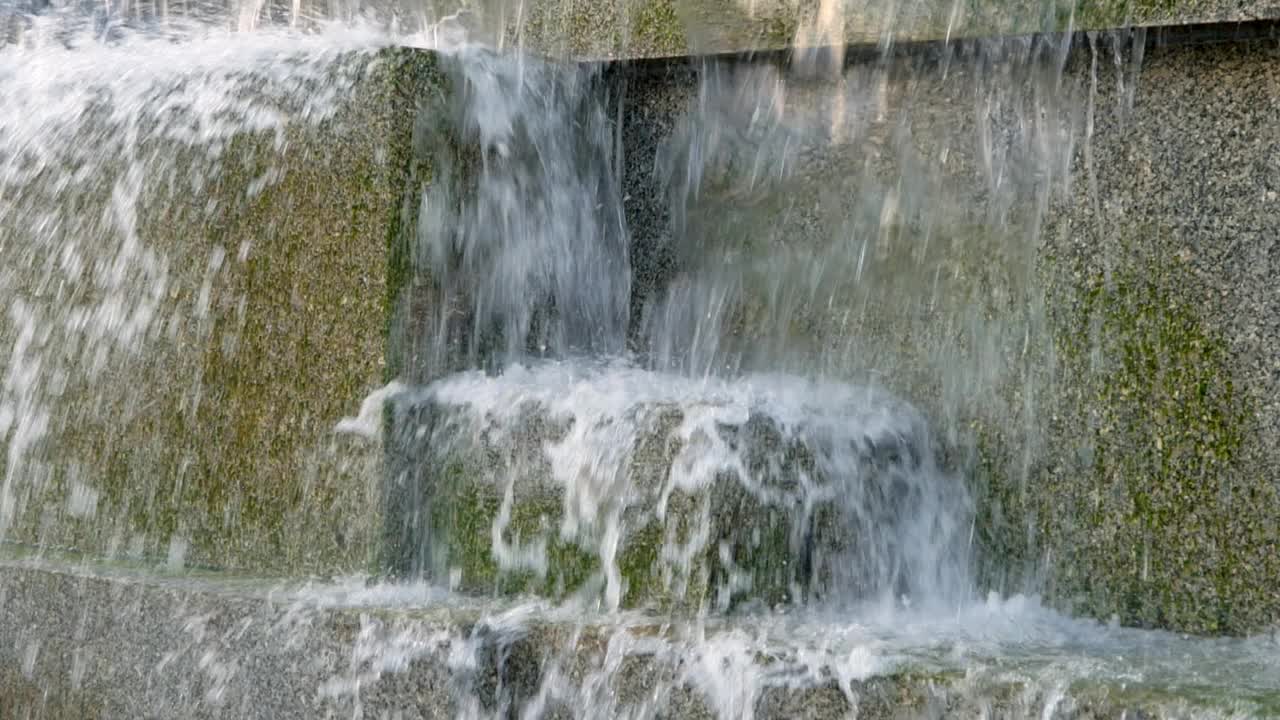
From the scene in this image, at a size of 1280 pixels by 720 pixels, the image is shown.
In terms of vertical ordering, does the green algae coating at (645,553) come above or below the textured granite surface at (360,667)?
above

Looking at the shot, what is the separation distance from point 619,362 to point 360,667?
3.65 ft

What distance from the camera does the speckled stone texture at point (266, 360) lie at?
144 inches

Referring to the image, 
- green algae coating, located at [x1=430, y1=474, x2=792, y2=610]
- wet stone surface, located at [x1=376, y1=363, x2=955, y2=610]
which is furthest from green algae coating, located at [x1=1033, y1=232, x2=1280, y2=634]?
green algae coating, located at [x1=430, y1=474, x2=792, y2=610]

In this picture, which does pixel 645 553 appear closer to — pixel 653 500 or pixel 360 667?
pixel 653 500

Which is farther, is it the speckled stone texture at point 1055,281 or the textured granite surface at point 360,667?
the speckled stone texture at point 1055,281

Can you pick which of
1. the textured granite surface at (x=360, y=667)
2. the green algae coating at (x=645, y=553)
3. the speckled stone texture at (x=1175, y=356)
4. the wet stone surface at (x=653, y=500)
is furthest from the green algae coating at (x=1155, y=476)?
the textured granite surface at (x=360, y=667)

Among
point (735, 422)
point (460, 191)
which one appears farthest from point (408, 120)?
point (735, 422)

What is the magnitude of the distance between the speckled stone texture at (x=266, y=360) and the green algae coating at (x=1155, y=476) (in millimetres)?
1471

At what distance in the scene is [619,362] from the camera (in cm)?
403

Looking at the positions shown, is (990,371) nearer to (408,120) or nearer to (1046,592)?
(1046,592)

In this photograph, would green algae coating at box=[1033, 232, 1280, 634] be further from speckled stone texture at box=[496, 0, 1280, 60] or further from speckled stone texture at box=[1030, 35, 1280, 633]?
speckled stone texture at box=[496, 0, 1280, 60]

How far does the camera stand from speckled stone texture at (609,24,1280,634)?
3.19 meters

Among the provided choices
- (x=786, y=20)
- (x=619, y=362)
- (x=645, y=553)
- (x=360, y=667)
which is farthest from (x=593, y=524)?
(x=786, y=20)

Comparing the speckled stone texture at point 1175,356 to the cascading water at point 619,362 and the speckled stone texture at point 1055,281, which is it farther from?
the cascading water at point 619,362
